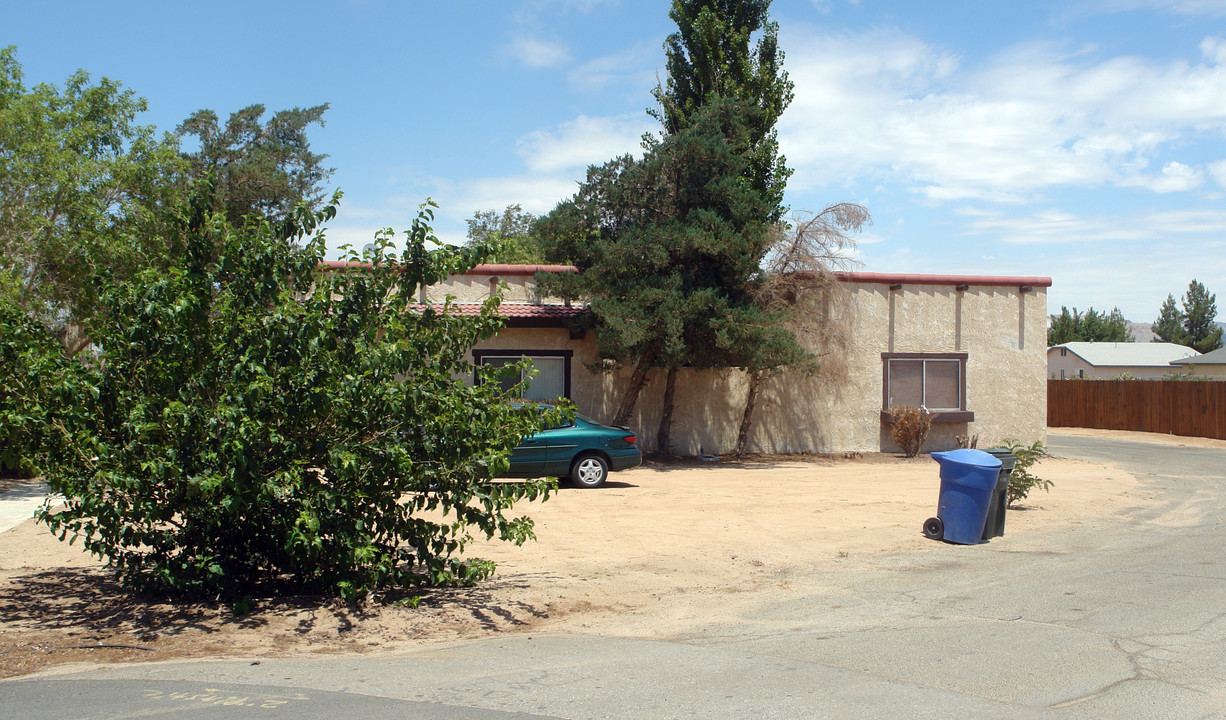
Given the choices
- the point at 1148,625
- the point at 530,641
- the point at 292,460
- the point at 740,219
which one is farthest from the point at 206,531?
the point at 740,219

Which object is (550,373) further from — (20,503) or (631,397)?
(20,503)

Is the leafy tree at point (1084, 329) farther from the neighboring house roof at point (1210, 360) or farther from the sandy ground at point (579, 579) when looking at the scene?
the sandy ground at point (579, 579)

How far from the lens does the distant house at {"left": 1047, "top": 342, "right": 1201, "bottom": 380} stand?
58.7 m

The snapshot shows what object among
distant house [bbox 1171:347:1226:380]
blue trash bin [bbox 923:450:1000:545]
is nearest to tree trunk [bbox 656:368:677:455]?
blue trash bin [bbox 923:450:1000:545]

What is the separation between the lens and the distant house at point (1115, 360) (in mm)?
58688

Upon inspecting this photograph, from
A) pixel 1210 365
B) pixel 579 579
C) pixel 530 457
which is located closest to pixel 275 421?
pixel 579 579

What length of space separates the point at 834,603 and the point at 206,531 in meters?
5.17

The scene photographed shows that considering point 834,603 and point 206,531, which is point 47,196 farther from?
point 834,603

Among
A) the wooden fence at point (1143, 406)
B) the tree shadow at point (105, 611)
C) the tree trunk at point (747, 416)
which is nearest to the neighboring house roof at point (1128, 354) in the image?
the wooden fence at point (1143, 406)

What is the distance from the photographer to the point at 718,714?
16.4 feet

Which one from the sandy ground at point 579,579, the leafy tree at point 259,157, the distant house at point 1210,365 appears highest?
the leafy tree at point 259,157

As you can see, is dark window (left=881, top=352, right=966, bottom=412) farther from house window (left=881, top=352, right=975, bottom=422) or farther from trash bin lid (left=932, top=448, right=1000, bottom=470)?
trash bin lid (left=932, top=448, right=1000, bottom=470)

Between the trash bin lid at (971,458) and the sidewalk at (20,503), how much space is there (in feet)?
34.7

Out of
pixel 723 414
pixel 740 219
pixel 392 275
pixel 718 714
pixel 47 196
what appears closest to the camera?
pixel 718 714
